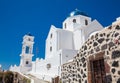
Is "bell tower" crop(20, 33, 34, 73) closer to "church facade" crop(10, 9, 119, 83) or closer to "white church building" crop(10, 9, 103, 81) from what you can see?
"church facade" crop(10, 9, 119, 83)

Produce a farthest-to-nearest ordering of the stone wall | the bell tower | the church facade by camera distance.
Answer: the bell tower, the church facade, the stone wall

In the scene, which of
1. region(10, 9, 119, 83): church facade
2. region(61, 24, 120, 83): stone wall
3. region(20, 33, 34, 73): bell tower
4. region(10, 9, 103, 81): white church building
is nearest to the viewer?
region(61, 24, 120, 83): stone wall

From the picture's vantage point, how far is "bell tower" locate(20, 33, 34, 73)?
3662 cm

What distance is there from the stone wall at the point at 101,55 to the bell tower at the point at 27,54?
31.1 m

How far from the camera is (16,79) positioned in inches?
891

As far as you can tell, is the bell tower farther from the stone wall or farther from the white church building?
the stone wall

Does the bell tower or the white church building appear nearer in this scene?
the white church building

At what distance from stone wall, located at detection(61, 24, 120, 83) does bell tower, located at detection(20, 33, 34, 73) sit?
102 feet

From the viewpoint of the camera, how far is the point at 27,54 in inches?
1491

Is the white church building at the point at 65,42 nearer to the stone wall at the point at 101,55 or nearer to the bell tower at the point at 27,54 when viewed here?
the bell tower at the point at 27,54

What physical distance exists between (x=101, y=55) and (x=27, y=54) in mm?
34399

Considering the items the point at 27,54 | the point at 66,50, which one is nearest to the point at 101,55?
the point at 66,50

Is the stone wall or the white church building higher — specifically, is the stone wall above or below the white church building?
below

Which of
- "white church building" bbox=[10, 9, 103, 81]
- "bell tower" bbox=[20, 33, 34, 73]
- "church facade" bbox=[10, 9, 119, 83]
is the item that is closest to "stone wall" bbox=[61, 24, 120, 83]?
"church facade" bbox=[10, 9, 119, 83]
